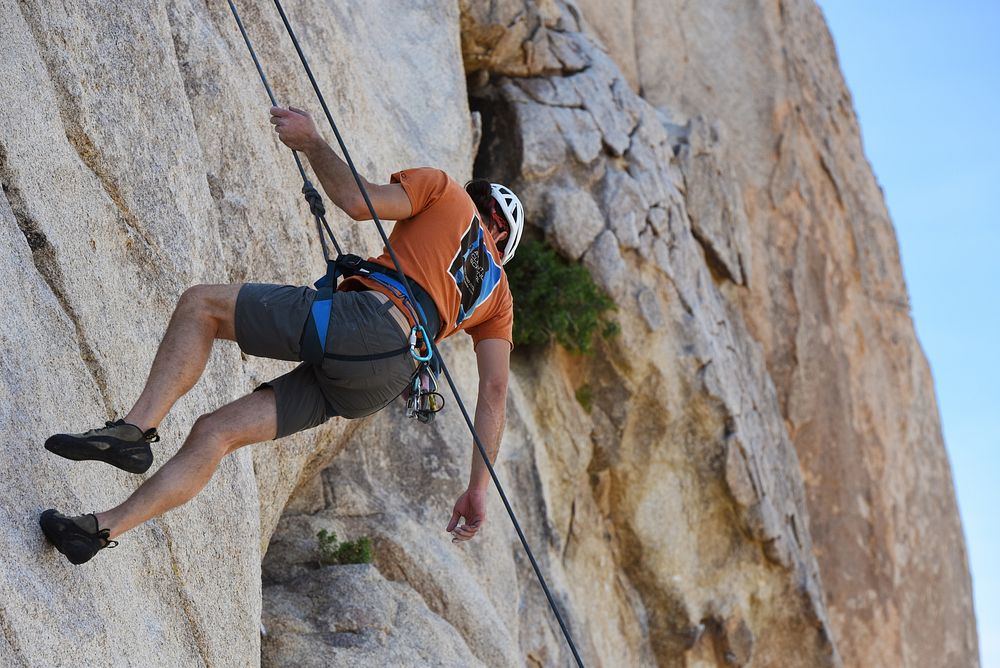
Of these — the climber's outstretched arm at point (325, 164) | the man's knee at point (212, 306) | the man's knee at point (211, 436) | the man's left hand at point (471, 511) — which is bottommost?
the man's left hand at point (471, 511)

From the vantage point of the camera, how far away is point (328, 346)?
5.50 m

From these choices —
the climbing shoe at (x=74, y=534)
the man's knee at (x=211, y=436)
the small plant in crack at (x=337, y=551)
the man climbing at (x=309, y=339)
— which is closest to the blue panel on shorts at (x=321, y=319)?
the man climbing at (x=309, y=339)

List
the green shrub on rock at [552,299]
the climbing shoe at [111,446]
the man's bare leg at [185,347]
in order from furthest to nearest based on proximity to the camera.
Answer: the green shrub on rock at [552,299] < the man's bare leg at [185,347] < the climbing shoe at [111,446]

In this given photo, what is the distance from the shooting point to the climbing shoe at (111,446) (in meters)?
4.82

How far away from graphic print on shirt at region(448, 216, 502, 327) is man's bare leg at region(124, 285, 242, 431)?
1.19 metres

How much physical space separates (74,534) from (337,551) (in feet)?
13.9

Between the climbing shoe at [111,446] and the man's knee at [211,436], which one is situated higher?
the man's knee at [211,436]

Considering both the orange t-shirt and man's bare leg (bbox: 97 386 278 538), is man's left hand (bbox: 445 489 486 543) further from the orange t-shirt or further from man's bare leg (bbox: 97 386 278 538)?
man's bare leg (bbox: 97 386 278 538)

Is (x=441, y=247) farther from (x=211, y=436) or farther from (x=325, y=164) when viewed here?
(x=211, y=436)

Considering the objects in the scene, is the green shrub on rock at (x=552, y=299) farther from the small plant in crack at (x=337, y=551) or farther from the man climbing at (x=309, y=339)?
the man climbing at (x=309, y=339)

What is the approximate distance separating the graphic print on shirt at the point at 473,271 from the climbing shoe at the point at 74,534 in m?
2.12

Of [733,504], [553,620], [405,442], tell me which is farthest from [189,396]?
[733,504]

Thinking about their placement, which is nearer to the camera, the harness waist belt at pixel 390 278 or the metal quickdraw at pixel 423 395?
the harness waist belt at pixel 390 278

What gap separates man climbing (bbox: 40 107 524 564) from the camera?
5.05 m
